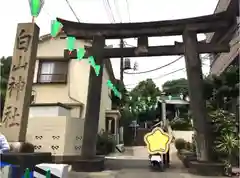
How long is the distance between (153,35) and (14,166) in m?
7.87

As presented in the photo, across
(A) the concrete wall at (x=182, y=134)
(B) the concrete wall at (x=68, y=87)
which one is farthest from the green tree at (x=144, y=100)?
(B) the concrete wall at (x=68, y=87)

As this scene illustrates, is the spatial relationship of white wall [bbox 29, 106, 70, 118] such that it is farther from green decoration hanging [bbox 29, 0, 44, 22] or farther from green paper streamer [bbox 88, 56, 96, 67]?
green decoration hanging [bbox 29, 0, 44, 22]

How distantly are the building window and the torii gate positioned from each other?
21.8 ft

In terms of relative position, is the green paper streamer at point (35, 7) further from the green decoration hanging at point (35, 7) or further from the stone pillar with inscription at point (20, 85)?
the stone pillar with inscription at point (20, 85)

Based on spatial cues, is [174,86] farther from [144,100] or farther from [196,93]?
[196,93]

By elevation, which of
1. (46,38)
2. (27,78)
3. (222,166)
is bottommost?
(222,166)

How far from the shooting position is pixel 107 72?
23469 mm

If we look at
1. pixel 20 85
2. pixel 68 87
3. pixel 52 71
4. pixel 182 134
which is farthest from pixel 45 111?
pixel 182 134

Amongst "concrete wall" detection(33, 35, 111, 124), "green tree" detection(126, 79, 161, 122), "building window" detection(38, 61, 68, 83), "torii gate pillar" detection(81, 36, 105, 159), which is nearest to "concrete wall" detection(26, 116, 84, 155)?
"torii gate pillar" detection(81, 36, 105, 159)

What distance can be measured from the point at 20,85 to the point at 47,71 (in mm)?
10670

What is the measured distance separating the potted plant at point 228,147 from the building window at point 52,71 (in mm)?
11176

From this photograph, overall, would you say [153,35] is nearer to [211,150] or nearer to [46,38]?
[211,150]

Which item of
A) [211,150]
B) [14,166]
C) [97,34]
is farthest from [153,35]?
[14,166]

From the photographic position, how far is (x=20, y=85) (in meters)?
A: 8.18
